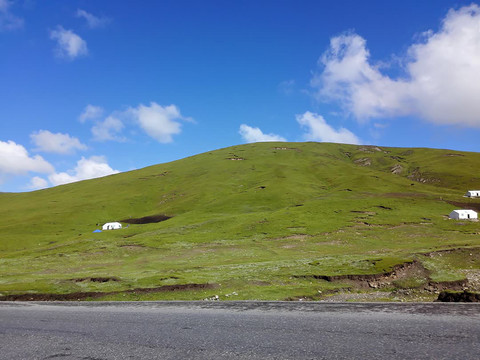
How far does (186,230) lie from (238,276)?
67.9m

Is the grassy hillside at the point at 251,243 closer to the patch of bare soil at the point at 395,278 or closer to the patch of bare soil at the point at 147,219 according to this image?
the patch of bare soil at the point at 395,278

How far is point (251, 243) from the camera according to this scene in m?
83.4

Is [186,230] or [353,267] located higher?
[186,230]

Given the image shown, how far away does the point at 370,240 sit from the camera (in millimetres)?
79812

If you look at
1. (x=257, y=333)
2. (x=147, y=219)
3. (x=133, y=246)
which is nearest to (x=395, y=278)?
(x=257, y=333)

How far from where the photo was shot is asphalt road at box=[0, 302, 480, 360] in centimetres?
1166

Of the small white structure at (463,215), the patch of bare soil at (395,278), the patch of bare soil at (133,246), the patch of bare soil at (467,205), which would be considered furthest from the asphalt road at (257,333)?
the patch of bare soil at (467,205)

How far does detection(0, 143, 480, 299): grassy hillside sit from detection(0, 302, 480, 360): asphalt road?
11.9 metres

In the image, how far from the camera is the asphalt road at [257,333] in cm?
1166

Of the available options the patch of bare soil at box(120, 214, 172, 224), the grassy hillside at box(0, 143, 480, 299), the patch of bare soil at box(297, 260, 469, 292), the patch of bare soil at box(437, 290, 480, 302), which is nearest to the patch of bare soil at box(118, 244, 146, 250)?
the grassy hillside at box(0, 143, 480, 299)

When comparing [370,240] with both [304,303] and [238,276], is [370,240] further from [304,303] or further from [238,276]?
[304,303]

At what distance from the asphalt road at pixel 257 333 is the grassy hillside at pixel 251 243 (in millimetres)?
11926

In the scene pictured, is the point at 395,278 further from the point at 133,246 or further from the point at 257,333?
the point at 133,246

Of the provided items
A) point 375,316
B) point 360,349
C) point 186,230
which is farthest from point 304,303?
point 186,230
